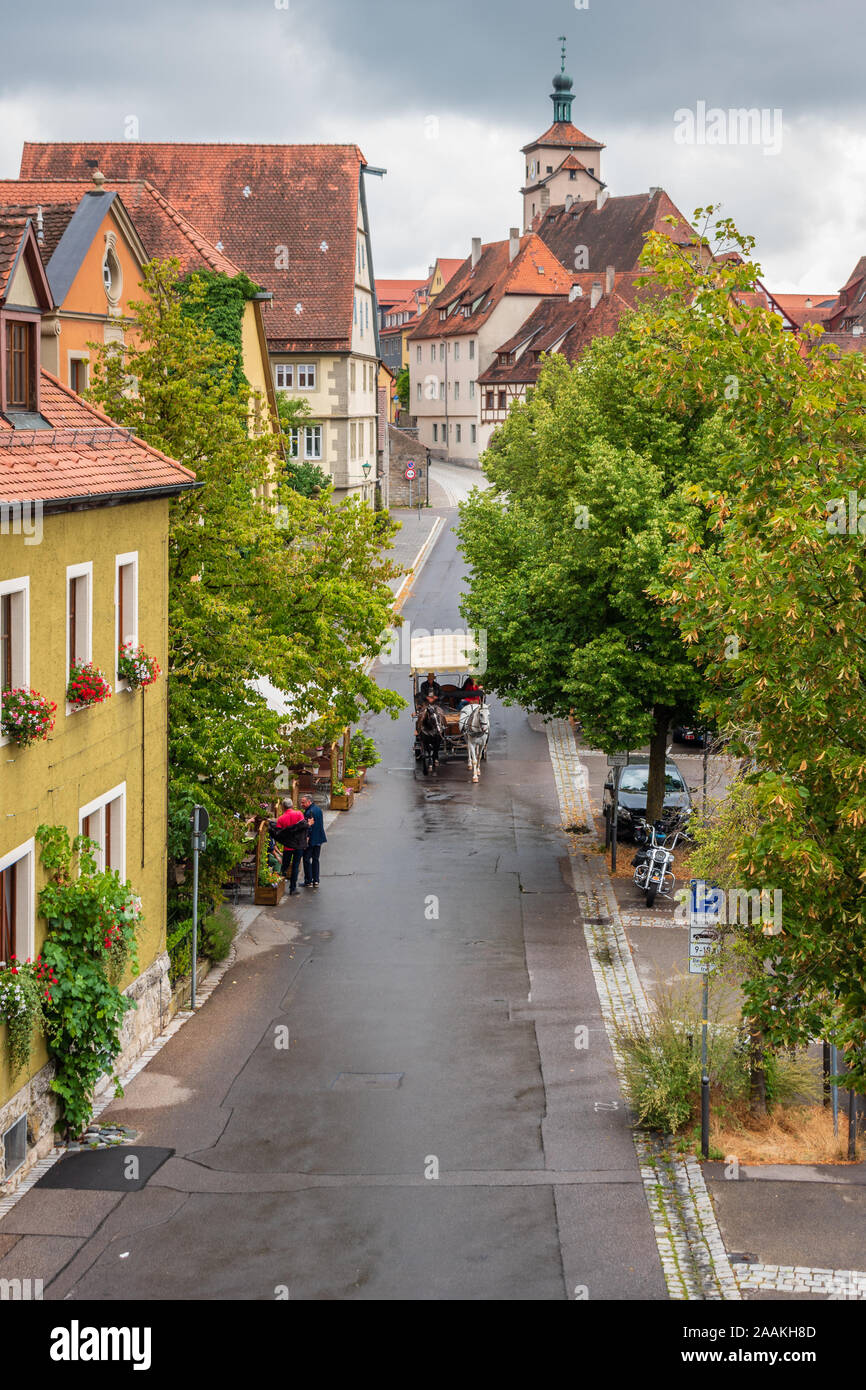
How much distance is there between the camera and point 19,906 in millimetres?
14352

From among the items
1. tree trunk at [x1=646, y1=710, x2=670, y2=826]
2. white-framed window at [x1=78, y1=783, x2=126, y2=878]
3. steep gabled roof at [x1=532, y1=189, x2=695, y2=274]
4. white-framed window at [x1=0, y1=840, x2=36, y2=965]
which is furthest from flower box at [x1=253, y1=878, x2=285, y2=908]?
steep gabled roof at [x1=532, y1=189, x2=695, y2=274]

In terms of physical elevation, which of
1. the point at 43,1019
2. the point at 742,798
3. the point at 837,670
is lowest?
the point at 43,1019

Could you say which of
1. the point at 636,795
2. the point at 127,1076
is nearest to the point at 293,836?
the point at 636,795

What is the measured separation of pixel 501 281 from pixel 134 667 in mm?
90316

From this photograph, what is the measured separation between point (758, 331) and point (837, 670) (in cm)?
Answer: 272

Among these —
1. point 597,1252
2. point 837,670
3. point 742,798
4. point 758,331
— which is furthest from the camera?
point 742,798

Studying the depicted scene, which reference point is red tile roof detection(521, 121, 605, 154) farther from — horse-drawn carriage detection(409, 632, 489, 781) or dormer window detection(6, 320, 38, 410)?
dormer window detection(6, 320, 38, 410)

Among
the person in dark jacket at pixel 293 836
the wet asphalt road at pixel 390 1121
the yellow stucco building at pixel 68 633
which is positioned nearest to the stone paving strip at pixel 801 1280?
the wet asphalt road at pixel 390 1121

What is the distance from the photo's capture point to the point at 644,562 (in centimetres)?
2478

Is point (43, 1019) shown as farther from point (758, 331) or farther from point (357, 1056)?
point (758, 331)

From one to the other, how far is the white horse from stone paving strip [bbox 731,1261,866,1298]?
22.2m

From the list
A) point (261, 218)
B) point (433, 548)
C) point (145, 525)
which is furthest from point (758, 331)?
point (433, 548)

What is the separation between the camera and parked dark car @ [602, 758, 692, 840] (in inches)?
1153

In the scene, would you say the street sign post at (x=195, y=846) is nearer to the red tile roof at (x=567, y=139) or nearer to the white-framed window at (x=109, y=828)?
the white-framed window at (x=109, y=828)
